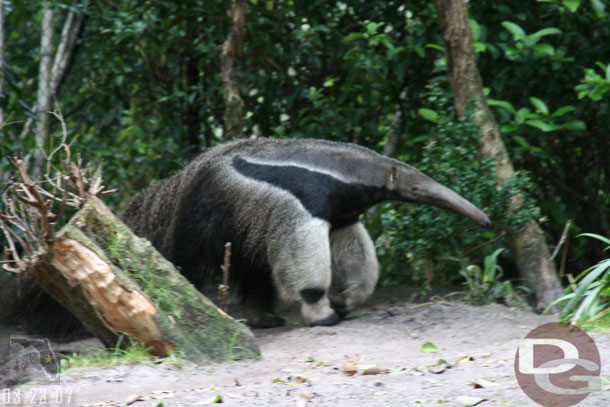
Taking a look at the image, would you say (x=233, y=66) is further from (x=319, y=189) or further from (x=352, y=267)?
(x=352, y=267)

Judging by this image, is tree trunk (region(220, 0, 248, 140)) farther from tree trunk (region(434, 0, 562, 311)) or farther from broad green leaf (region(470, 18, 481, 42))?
broad green leaf (region(470, 18, 481, 42))

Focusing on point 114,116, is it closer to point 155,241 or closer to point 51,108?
point 51,108

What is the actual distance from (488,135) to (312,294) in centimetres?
191

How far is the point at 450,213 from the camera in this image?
5.61 m

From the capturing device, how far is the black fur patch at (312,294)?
203 inches

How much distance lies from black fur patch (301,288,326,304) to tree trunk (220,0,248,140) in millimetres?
1856

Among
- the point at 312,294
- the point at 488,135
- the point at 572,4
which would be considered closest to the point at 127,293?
Answer: the point at 312,294

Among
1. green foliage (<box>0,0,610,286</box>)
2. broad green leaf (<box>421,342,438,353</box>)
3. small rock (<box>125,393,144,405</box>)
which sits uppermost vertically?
green foliage (<box>0,0,610,286</box>)

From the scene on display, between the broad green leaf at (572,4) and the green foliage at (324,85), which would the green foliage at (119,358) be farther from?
the broad green leaf at (572,4)

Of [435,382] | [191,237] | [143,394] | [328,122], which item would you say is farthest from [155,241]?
[435,382]

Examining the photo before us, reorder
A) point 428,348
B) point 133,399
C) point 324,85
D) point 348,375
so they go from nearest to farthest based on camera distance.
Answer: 1. point 133,399
2. point 348,375
3. point 428,348
4. point 324,85

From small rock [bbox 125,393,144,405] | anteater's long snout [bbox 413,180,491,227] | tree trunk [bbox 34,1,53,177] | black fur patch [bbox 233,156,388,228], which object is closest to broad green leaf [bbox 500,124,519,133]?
anteater's long snout [bbox 413,180,491,227]

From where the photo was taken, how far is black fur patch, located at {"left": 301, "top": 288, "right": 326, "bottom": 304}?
203 inches

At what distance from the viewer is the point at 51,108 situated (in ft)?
23.5
